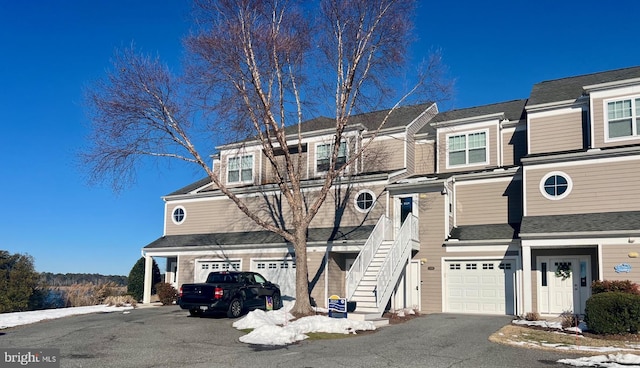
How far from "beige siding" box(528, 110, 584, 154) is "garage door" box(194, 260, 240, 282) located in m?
13.7

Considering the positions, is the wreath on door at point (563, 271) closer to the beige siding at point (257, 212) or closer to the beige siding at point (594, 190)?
the beige siding at point (594, 190)

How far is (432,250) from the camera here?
21219 millimetres

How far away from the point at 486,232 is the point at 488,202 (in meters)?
1.50

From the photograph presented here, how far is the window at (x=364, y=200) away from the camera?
22.8 meters

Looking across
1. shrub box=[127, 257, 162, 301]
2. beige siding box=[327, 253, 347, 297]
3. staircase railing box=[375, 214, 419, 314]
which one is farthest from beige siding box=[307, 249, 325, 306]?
shrub box=[127, 257, 162, 301]

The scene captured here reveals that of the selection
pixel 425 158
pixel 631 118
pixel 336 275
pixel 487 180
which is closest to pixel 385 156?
pixel 425 158

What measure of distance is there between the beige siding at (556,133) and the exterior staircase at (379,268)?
5614mm

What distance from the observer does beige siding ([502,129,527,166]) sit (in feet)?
74.6

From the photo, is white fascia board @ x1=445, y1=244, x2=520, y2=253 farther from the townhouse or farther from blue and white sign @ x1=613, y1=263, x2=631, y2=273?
blue and white sign @ x1=613, y1=263, x2=631, y2=273

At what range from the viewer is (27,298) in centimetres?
2392

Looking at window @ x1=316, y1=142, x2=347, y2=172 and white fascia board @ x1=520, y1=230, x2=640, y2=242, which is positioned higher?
window @ x1=316, y1=142, x2=347, y2=172

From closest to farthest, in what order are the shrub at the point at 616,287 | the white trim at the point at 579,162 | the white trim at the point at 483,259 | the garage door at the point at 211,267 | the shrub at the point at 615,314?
the shrub at the point at 615,314 < the shrub at the point at 616,287 < the white trim at the point at 579,162 < the white trim at the point at 483,259 < the garage door at the point at 211,267

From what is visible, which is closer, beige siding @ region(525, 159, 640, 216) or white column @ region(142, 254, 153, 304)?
beige siding @ region(525, 159, 640, 216)

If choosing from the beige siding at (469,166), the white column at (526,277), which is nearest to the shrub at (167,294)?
the beige siding at (469,166)
